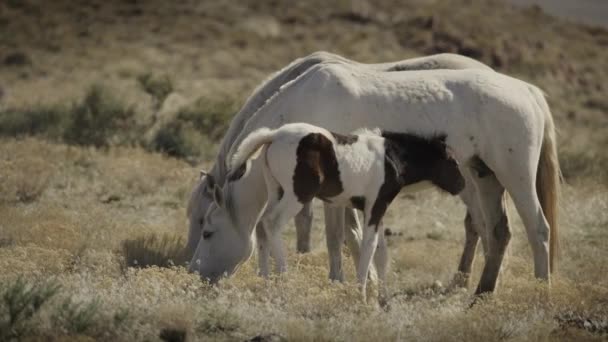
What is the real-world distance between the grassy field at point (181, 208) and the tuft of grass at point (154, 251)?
29 millimetres

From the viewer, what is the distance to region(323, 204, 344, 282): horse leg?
7484mm

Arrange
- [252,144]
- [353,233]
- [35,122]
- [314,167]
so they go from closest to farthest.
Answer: [314,167]
[252,144]
[353,233]
[35,122]

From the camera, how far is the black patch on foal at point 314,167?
21.0ft

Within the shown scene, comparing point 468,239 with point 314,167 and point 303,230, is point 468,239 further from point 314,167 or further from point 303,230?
point 314,167

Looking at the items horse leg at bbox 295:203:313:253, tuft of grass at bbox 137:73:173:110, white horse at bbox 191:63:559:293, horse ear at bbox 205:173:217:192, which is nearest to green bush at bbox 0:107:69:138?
tuft of grass at bbox 137:73:173:110

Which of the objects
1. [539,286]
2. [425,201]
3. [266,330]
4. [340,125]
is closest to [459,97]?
[340,125]

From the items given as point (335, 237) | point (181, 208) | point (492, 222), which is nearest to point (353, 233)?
point (335, 237)

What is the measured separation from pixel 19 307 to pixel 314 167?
2.24m

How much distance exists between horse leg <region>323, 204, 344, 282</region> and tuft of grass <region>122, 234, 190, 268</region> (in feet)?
4.64

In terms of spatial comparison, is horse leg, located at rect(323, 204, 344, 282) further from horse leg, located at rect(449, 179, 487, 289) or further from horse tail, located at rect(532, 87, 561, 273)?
horse tail, located at rect(532, 87, 561, 273)

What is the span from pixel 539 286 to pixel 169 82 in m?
11.7

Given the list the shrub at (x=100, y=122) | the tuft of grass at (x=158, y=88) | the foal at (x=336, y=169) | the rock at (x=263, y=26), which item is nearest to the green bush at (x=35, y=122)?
the shrub at (x=100, y=122)

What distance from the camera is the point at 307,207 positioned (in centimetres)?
898

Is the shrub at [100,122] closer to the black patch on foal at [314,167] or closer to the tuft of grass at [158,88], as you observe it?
the tuft of grass at [158,88]
